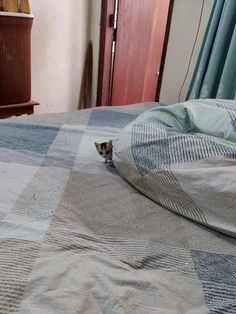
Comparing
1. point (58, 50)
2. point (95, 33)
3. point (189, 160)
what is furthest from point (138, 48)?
point (189, 160)

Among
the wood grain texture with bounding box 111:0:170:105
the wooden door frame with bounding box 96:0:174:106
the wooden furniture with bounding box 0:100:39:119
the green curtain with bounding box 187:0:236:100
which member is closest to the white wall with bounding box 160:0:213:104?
the green curtain with bounding box 187:0:236:100

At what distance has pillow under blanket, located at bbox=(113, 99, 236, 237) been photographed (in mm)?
622

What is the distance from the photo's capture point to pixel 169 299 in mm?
446

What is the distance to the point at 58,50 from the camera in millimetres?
2396

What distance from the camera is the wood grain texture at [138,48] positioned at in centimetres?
244

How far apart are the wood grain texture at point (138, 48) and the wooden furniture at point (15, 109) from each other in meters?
1.05

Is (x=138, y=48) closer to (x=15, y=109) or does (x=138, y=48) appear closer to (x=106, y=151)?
(x=15, y=109)

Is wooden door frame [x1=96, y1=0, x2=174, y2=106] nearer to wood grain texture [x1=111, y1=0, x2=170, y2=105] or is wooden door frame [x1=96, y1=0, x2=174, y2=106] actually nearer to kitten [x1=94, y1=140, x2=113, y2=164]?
wood grain texture [x1=111, y1=0, x2=170, y2=105]

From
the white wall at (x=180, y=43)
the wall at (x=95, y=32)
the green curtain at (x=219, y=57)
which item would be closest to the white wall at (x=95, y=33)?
the wall at (x=95, y=32)

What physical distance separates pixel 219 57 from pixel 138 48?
130 cm

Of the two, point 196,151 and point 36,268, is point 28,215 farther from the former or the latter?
point 196,151

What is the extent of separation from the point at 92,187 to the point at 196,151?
30 centimetres

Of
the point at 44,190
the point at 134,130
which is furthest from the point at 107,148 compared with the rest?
the point at 44,190

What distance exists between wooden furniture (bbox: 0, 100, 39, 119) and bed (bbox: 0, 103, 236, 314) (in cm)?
93
